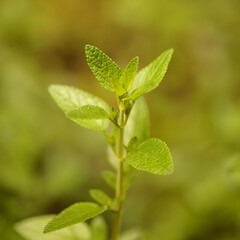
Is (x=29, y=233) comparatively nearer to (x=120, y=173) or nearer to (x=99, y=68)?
(x=120, y=173)

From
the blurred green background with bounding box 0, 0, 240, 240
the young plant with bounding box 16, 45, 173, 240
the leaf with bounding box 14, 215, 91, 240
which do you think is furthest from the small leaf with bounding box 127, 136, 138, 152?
the blurred green background with bounding box 0, 0, 240, 240

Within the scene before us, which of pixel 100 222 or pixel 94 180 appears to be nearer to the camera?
pixel 100 222

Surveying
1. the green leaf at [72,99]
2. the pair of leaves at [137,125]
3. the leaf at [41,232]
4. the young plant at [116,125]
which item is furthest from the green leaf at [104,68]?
the leaf at [41,232]

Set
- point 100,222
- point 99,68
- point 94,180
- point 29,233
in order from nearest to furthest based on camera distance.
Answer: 1. point 99,68
2. point 29,233
3. point 100,222
4. point 94,180

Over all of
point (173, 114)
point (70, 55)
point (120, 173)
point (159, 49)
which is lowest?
point (120, 173)

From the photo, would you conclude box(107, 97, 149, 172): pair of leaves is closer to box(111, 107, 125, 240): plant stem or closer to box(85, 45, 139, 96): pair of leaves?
box(111, 107, 125, 240): plant stem

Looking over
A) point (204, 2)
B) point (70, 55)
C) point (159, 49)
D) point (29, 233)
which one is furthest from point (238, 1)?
point (29, 233)
